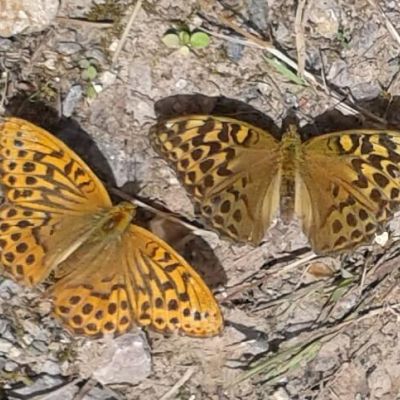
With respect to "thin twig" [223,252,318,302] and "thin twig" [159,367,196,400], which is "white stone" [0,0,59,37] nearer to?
"thin twig" [223,252,318,302]

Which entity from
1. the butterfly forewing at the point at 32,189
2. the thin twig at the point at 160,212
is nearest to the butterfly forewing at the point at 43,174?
the butterfly forewing at the point at 32,189

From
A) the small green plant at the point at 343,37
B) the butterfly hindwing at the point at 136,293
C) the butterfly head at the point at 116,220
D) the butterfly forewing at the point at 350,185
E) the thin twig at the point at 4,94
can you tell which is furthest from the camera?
the small green plant at the point at 343,37

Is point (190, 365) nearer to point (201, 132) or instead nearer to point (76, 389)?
point (76, 389)

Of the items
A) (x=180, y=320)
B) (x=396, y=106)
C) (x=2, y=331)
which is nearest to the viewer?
(x=180, y=320)

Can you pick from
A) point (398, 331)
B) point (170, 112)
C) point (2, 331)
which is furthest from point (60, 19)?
point (398, 331)

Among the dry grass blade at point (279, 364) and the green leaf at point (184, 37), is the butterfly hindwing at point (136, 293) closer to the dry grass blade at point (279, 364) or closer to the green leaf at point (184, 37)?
the dry grass blade at point (279, 364)

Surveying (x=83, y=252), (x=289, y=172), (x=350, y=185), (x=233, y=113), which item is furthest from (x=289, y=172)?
(x=83, y=252)

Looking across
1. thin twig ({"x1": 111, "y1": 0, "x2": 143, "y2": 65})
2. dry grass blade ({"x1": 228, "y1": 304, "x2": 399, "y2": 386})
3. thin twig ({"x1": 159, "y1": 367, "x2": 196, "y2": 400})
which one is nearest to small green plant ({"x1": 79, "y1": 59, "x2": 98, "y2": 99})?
thin twig ({"x1": 111, "y1": 0, "x2": 143, "y2": 65})
